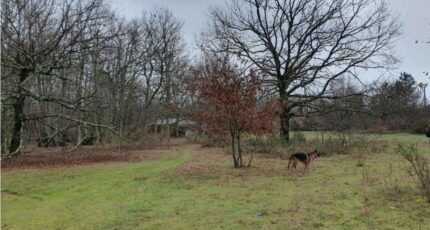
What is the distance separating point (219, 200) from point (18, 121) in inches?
570

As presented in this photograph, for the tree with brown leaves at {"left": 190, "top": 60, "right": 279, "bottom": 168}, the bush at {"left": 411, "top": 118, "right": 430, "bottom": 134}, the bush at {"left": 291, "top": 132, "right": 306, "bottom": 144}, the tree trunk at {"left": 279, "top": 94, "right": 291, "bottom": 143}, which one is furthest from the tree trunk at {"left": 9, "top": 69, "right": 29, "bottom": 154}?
the bush at {"left": 411, "top": 118, "right": 430, "bottom": 134}

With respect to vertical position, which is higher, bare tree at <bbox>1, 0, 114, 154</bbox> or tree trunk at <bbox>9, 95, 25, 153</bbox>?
bare tree at <bbox>1, 0, 114, 154</bbox>

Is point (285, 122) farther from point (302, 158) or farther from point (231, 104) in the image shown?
point (231, 104)

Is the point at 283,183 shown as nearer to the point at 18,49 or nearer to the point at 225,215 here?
the point at 225,215

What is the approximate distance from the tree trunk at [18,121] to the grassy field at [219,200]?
6161 millimetres

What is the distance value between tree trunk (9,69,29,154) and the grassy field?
20.2 feet

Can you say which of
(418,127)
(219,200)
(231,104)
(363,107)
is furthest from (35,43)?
(418,127)

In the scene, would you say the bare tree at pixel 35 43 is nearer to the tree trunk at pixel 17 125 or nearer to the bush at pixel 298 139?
the tree trunk at pixel 17 125

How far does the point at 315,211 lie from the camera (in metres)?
8.40

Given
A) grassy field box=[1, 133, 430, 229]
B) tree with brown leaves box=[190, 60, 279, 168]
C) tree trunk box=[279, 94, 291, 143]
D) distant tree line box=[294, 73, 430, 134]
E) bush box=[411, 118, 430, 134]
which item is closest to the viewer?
grassy field box=[1, 133, 430, 229]

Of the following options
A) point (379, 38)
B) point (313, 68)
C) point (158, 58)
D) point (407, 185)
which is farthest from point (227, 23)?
point (407, 185)

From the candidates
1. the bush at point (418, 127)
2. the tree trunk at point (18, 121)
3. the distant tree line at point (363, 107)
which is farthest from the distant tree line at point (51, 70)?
the bush at point (418, 127)

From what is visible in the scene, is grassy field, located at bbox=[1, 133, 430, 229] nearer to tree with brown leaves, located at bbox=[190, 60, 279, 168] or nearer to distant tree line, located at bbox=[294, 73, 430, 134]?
tree with brown leaves, located at bbox=[190, 60, 279, 168]

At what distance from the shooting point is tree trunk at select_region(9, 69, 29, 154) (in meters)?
21.2
